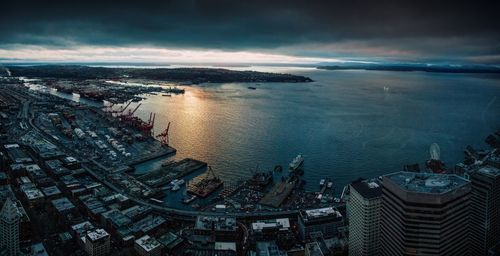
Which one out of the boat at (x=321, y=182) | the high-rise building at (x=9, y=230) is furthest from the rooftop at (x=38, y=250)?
the boat at (x=321, y=182)

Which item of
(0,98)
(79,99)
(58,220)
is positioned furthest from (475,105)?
(0,98)

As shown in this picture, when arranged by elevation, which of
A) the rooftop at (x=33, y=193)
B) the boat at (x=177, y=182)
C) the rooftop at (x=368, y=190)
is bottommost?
the boat at (x=177, y=182)

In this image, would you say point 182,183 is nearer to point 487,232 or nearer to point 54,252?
point 54,252

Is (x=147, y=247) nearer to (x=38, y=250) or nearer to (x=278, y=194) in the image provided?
(x=38, y=250)

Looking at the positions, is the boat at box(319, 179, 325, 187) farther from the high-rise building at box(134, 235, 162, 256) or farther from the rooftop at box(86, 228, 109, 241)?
the rooftop at box(86, 228, 109, 241)

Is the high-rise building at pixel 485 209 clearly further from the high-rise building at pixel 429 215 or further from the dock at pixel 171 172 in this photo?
the dock at pixel 171 172

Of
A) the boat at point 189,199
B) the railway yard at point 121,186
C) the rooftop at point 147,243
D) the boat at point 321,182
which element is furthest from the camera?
the boat at point 321,182
